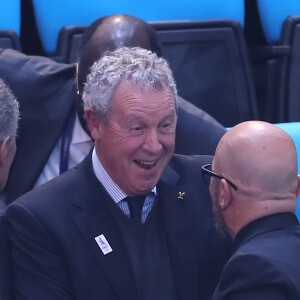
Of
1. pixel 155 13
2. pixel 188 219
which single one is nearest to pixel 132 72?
pixel 188 219

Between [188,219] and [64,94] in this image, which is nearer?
[188,219]

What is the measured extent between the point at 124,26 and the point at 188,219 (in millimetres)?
600

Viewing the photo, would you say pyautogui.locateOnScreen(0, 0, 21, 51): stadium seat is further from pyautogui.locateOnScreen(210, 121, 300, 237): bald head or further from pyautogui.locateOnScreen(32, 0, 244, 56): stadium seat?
pyautogui.locateOnScreen(210, 121, 300, 237): bald head

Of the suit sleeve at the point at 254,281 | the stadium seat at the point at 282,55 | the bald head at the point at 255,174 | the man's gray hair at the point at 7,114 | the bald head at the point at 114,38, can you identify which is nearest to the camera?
the suit sleeve at the point at 254,281

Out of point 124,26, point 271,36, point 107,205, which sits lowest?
point 271,36

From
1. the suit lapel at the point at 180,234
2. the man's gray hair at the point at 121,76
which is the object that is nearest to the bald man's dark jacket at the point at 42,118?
the suit lapel at the point at 180,234

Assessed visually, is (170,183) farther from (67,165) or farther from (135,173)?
(67,165)

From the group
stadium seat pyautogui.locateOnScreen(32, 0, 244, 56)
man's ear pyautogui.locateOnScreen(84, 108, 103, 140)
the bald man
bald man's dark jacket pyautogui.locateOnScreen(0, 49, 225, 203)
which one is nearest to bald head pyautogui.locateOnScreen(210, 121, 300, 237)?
the bald man

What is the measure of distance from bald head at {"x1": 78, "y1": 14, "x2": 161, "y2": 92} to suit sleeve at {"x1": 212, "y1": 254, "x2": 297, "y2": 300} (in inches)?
32.8

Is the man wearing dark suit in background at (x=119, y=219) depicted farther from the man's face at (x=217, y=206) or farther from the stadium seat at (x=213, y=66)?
the stadium seat at (x=213, y=66)

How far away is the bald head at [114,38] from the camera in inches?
86.6

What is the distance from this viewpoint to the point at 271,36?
2.96 meters

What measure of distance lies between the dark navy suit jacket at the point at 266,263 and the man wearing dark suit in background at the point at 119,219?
0.33m

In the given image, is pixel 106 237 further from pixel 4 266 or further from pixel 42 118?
pixel 42 118
